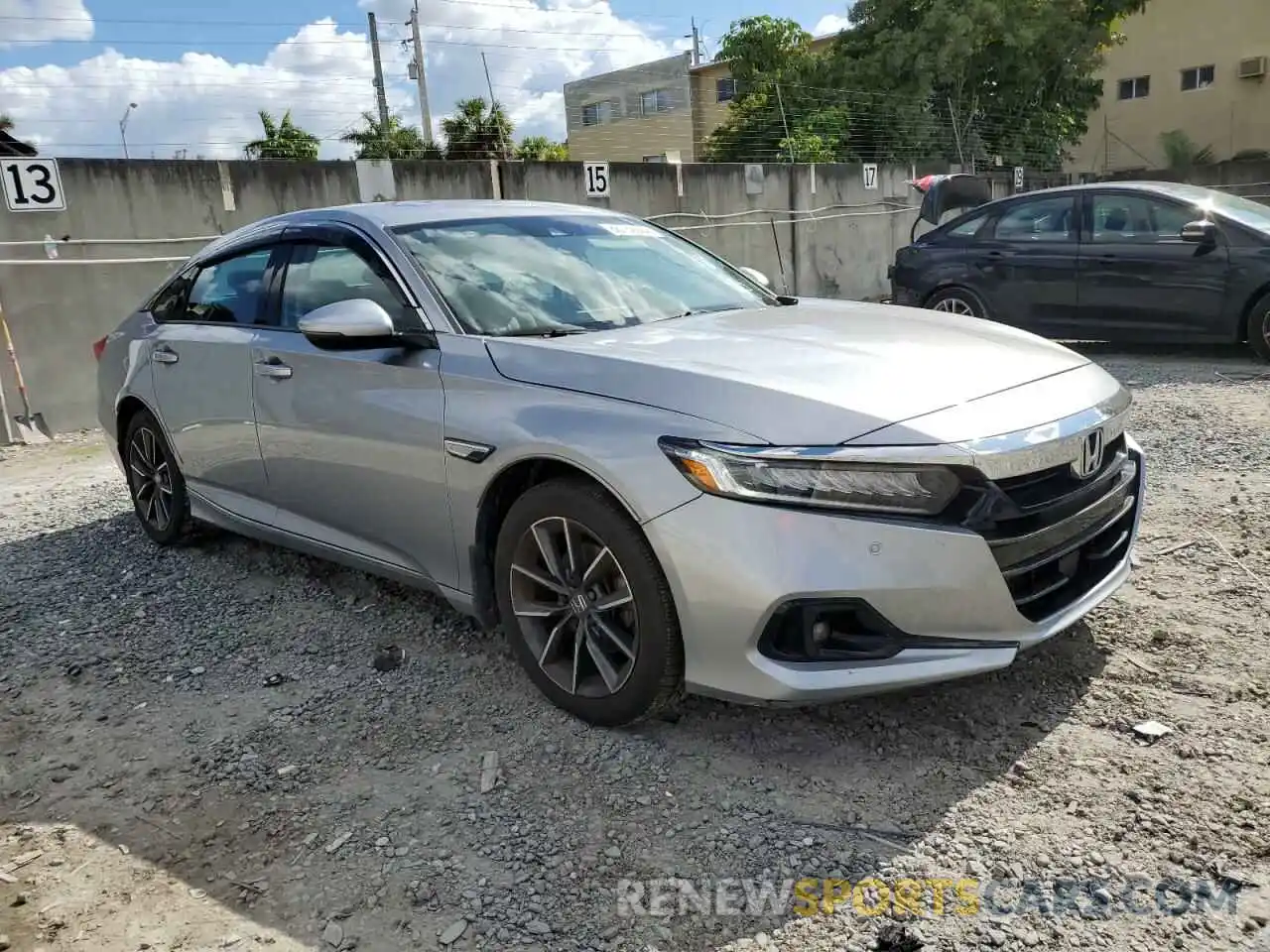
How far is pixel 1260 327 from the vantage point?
7.86 m

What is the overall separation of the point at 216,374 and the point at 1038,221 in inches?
286

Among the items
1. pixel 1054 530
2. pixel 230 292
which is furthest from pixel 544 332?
pixel 230 292

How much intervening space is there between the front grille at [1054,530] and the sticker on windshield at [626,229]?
A: 6.77 ft

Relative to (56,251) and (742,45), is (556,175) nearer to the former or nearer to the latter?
(56,251)

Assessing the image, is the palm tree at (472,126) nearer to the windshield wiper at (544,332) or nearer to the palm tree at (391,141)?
the palm tree at (391,141)

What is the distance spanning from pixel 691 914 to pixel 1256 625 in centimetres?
234

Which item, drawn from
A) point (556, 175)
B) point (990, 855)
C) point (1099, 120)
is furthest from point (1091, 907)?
point (1099, 120)

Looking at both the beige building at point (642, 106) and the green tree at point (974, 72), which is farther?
the beige building at point (642, 106)

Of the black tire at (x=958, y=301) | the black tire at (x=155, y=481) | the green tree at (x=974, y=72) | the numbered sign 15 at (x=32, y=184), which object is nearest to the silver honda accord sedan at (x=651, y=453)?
the black tire at (x=155, y=481)

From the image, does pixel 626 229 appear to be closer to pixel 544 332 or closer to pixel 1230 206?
pixel 544 332

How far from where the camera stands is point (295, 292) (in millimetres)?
4039

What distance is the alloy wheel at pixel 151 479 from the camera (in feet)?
16.3

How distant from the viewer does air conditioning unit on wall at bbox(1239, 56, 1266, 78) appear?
94.1ft

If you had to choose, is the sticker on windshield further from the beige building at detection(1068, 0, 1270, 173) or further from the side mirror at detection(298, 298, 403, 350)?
the beige building at detection(1068, 0, 1270, 173)
